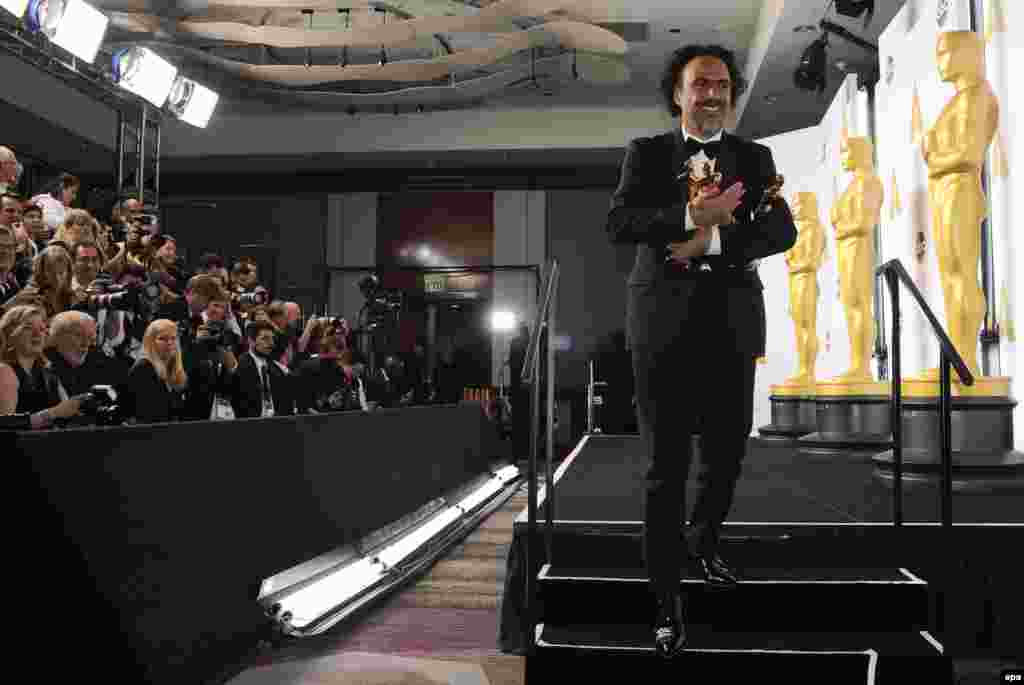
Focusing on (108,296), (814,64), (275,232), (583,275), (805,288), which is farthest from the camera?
(275,232)

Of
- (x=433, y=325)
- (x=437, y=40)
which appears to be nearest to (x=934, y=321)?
(x=437, y=40)

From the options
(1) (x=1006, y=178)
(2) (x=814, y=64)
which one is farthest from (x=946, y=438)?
(2) (x=814, y=64)

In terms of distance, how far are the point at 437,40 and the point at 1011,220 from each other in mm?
5502

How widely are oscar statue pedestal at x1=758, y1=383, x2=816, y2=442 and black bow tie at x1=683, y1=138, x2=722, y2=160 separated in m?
5.20

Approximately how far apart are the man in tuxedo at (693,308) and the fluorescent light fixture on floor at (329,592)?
1457 millimetres

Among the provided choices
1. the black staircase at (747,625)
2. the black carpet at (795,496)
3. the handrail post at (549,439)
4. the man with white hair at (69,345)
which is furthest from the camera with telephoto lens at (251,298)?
the black staircase at (747,625)

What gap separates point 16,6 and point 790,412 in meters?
6.35

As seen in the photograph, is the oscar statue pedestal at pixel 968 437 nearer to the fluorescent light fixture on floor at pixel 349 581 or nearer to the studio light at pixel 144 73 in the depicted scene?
the fluorescent light fixture on floor at pixel 349 581

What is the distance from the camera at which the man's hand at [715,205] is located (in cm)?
181

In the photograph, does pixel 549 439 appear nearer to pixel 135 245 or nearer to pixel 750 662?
pixel 750 662

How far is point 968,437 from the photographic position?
366cm

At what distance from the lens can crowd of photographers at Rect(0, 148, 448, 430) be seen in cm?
321

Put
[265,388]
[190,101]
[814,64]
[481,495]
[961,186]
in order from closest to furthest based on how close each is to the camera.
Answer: [961,186], [265,388], [481,495], [814,64], [190,101]

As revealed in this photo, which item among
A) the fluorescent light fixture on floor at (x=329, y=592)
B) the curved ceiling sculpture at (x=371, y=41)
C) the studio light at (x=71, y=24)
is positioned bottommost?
the fluorescent light fixture on floor at (x=329, y=592)
